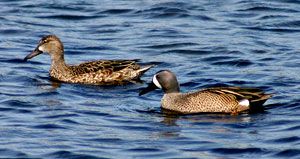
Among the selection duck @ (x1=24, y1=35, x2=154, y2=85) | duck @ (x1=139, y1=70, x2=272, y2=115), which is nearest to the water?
duck @ (x1=139, y1=70, x2=272, y2=115)

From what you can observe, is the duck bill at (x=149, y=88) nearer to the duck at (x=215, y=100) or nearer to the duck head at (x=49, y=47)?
the duck at (x=215, y=100)

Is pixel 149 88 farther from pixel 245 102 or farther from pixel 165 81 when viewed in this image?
pixel 245 102

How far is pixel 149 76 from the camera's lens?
19281 millimetres

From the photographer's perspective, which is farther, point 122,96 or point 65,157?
point 122,96

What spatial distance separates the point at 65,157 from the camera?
13.2m

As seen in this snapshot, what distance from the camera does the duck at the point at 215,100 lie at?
52.5 feet

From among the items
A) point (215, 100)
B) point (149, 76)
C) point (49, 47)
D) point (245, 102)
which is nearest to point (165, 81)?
point (215, 100)

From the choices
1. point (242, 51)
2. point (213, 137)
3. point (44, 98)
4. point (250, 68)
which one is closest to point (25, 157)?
point (213, 137)

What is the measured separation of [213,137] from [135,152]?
124 centimetres

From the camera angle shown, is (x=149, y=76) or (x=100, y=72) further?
(x=149, y=76)

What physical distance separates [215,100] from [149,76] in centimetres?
332

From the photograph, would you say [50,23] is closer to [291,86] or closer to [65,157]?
[291,86]

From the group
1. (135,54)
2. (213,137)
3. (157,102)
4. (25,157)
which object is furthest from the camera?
(135,54)

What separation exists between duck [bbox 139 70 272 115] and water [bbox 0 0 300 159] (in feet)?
0.61
